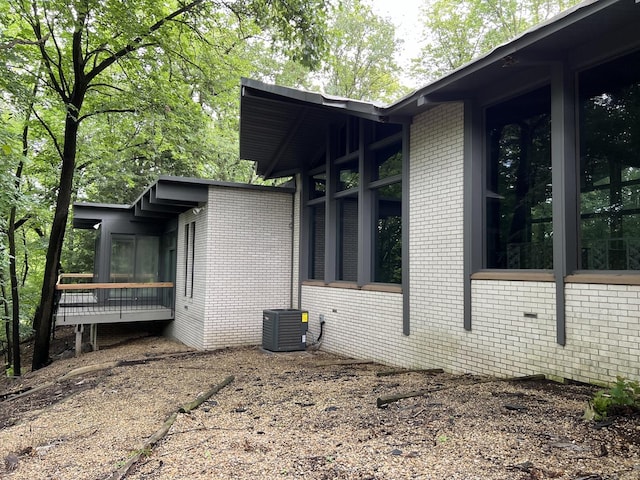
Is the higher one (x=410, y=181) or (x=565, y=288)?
(x=410, y=181)

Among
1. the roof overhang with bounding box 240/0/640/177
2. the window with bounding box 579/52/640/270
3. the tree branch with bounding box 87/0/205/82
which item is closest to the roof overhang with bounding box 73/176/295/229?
the roof overhang with bounding box 240/0/640/177

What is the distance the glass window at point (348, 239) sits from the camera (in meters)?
8.43

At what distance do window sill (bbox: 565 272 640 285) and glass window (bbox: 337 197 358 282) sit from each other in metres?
4.24

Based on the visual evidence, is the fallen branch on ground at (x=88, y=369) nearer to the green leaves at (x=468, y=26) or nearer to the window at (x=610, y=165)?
the window at (x=610, y=165)

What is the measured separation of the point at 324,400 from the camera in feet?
15.8

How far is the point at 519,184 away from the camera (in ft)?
17.3

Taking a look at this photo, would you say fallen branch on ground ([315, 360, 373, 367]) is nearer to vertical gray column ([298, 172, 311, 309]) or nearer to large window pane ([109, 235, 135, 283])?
vertical gray column ([298, 172, 311, 309])

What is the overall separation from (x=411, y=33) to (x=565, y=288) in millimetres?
21016

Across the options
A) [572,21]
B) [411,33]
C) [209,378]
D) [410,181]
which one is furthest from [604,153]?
[411,33]

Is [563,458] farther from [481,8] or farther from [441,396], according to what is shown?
[481,8]

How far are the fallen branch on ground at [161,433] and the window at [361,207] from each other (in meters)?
3.25

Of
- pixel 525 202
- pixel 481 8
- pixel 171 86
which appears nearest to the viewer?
pixel 525 202

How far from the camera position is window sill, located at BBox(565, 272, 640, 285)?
4.04 meters

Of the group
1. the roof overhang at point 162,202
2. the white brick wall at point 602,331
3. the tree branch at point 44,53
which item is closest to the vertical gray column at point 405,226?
the white brick wall at point 602,331
